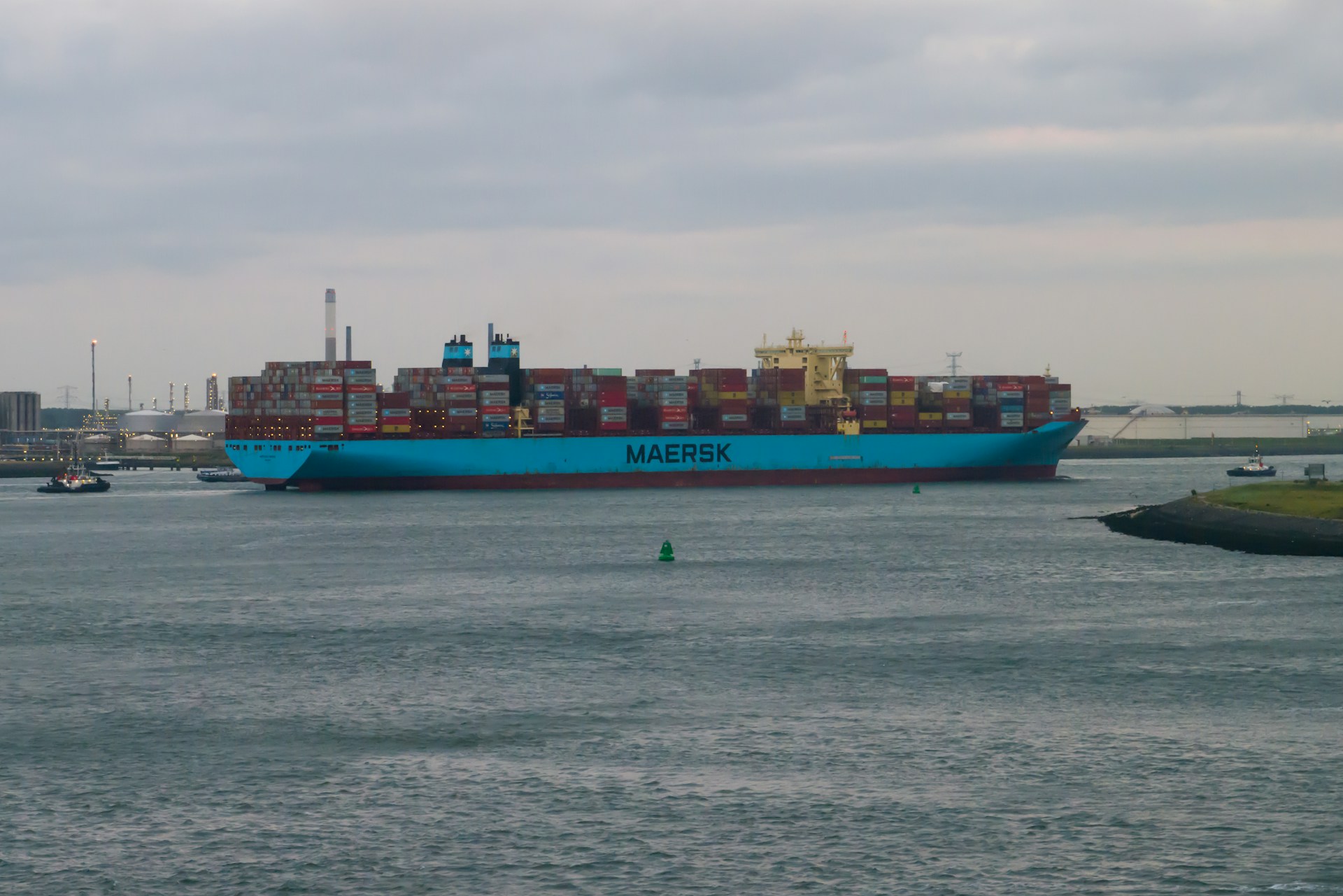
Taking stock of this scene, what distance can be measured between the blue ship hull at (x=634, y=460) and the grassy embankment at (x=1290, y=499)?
4773 centimetres

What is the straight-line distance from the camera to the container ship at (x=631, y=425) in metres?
108

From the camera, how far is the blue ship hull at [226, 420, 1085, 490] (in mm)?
108875

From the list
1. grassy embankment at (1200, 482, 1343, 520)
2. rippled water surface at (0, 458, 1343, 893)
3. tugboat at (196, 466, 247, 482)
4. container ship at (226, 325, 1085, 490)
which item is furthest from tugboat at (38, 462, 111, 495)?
grassy embankment at (1200, 482, 1343, 520)

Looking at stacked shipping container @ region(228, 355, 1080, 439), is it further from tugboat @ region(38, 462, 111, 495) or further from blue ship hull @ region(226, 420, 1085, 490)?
tugboat @ region(38, 462, 111, 495)

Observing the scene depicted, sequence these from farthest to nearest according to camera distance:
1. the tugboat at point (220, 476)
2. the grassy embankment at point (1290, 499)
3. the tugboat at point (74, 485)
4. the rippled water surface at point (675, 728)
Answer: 1. the tugboat at point (220, 476)
2. the tugboat at point (74, 485)
3. the grassy embankment at point (1290, 499)
4. the rippled water surface at point (675, 728)

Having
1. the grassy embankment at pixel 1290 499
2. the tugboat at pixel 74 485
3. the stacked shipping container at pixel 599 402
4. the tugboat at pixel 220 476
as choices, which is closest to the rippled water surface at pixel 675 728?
the grassy embankment at pixel 1290 499

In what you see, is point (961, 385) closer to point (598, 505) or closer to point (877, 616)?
point (598, 505)

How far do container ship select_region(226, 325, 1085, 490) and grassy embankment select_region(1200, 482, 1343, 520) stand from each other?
48.2 meters

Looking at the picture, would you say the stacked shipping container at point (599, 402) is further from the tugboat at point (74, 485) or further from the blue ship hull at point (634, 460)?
the tugboat at point (74, 485)

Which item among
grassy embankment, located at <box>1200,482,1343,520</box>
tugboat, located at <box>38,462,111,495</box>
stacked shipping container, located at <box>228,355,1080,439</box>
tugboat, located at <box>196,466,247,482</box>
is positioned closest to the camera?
grassy embankment, located at <box>1200,482,1343,520</box>

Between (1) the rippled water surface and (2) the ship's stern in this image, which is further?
(2) the ship's stern

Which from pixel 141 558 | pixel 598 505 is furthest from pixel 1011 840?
pixel 598 505

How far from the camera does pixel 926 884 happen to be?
706 inches

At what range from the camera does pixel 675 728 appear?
26.6m
